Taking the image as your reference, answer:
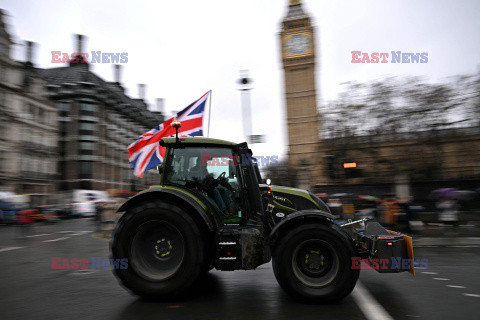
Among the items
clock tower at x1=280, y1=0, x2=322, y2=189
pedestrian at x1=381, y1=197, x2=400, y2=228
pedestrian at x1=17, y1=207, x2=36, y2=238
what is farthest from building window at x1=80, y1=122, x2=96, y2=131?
pedestrian at x1=381, y1=197, x2=400, y2=228

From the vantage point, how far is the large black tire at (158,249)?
15.9 feet

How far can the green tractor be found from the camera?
468 centimetres

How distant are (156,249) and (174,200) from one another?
0.73 meters

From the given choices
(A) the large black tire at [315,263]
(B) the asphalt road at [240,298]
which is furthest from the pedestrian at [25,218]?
(A) the large black tire at [315,263]

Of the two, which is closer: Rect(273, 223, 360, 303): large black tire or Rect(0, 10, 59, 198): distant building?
Rect(273, 223, 360, 303): large black tire

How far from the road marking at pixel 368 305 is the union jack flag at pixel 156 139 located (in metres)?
6.05

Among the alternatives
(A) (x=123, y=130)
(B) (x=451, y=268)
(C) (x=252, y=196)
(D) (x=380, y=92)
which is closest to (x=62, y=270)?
(C) (x=252, y=196)

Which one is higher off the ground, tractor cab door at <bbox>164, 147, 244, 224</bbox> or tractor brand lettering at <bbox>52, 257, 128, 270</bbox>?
tractor cab door at <bbox>164, 147, 244, 224</bbox>

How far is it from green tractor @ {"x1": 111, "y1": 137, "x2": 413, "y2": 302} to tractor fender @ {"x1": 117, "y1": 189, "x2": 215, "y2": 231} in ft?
0.05

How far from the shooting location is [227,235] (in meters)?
4.93

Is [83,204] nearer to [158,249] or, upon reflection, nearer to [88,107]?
[88,107]

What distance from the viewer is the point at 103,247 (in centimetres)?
1137

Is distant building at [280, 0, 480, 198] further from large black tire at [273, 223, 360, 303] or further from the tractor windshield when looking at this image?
large black tire at [273, 223, 360, 303]

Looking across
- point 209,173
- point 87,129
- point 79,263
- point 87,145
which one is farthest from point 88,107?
point 209,173
